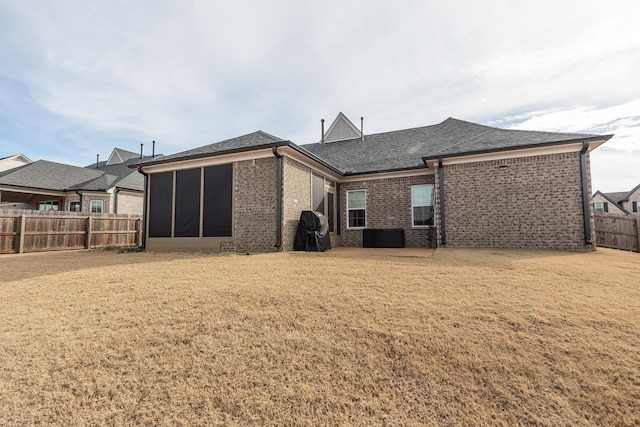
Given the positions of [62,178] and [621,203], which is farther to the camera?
[621,203]

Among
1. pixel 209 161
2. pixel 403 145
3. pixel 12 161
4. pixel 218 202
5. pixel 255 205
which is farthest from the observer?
pixel 12 161

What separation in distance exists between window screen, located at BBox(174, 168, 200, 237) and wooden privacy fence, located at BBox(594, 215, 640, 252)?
14.5 metres

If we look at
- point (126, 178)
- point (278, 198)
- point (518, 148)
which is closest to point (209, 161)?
point (278, 198)

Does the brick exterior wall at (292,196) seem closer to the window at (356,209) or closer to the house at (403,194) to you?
the house at (403,194)

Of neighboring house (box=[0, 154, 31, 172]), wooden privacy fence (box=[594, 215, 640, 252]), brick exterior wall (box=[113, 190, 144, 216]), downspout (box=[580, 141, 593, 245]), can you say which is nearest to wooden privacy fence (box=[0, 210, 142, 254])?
brick exterior wall (box=[113, 190, 144, 216])

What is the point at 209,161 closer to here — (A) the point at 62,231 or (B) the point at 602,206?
(A) the point at 62,231

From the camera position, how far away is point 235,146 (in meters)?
9.71

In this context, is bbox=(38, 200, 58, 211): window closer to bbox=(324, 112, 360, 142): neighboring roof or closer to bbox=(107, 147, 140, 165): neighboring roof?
bbox=(107, 147, 140, 165): neighboring roof

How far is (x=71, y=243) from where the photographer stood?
1201cm

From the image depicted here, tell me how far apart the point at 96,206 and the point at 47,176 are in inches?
161

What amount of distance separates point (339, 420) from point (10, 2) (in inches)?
406

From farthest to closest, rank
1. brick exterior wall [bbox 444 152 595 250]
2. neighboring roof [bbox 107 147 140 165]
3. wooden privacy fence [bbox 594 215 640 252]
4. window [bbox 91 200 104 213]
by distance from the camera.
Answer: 1. neighboring roof [bbox 107 147 140 165]
2. window [bbox 91 200 104 213]
3. wooden privacy fence [bbox 594 215 640 252]
4. brick exterior wall [bbox 444 152 595 250]

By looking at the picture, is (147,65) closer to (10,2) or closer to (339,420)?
(10,2)

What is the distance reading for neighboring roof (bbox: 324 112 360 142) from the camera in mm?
17172
